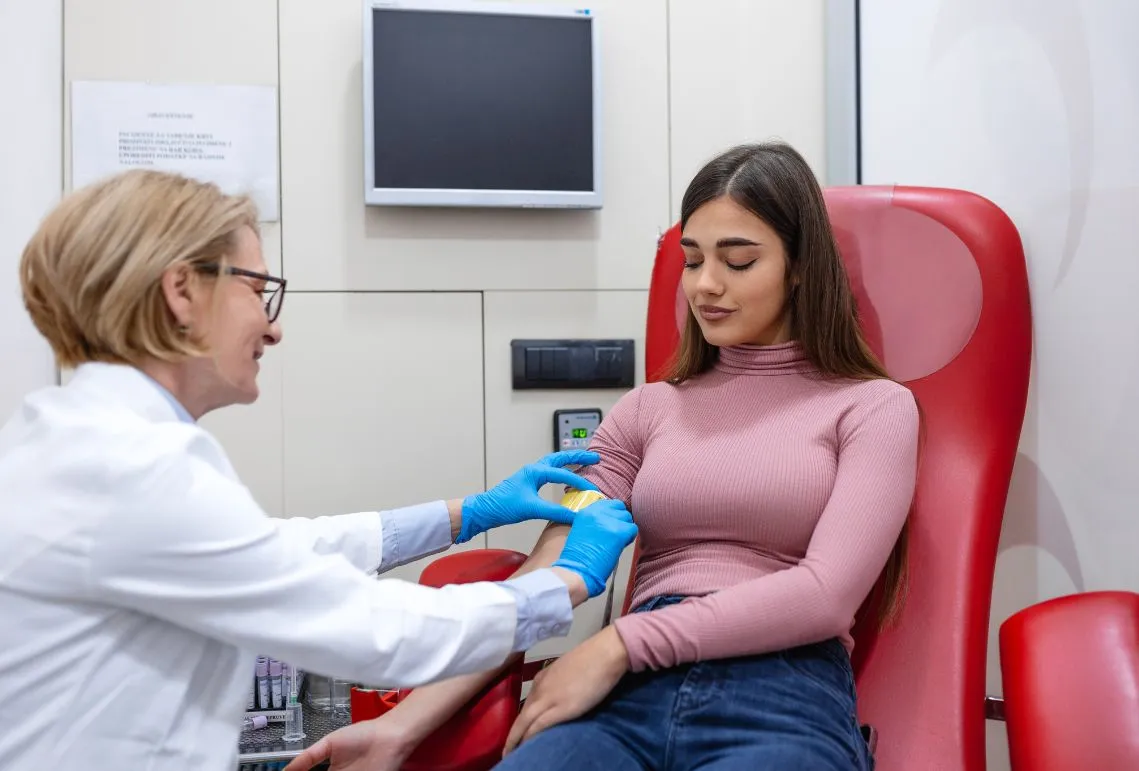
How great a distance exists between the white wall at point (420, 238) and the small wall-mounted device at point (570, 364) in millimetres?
38

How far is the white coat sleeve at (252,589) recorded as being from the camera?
3.01 feet

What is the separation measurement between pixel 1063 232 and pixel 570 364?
1.08 metres

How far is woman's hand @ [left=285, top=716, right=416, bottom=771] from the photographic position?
1.24 m

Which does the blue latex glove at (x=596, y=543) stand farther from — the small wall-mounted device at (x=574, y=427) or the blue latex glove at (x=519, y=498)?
the small wall-mounted device at (x=574, y=427)

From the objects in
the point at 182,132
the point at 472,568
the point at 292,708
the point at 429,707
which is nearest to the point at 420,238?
the point at 182,132

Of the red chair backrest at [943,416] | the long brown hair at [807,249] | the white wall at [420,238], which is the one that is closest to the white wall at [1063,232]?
the red chair backrest at [943,416]

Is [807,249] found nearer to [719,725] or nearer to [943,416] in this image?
[943,416]

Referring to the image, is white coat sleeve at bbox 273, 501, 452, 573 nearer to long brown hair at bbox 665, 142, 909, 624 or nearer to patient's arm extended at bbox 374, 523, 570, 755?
patient's arm extended at bbox 374, 523, 570, 755

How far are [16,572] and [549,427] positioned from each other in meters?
1.41

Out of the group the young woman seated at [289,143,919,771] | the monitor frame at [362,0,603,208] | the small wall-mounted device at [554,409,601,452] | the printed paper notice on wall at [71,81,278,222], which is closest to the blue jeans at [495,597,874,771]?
the young woman seated at [289,143,919,771]

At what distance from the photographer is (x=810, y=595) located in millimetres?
1182

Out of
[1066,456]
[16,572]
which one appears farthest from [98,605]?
[1066,456]

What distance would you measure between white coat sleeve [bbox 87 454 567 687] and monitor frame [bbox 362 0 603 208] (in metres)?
1.23

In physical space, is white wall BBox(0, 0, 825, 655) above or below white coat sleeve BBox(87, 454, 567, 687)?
above
